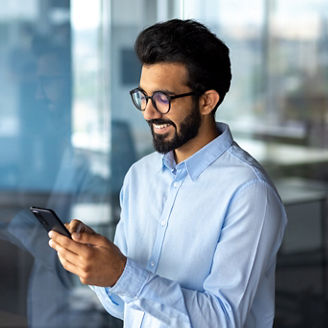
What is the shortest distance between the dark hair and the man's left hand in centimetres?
48

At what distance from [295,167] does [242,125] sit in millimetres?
427

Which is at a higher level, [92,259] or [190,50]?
[190,50]

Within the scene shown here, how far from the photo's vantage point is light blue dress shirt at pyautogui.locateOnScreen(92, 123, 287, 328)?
166 cm

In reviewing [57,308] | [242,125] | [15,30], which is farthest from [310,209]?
[15,30]

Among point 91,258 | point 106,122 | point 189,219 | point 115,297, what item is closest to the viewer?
point 91,258

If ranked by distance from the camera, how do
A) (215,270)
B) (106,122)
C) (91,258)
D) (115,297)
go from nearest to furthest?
(91,258), (215,270), (115,297), (106,122)

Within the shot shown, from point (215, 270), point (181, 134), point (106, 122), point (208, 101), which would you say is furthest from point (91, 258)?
point (106, 122)

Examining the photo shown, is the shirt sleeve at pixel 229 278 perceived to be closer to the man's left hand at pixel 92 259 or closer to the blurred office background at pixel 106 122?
the man's left hand at pixel 92 259

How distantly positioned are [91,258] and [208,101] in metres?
0.54

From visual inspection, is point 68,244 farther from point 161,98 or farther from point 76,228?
point 161,98

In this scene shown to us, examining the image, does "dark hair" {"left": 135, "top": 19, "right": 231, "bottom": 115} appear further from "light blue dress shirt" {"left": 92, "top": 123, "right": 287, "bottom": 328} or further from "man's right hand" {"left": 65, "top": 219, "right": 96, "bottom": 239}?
"man's right hand" {"left": 65, "top": 219, "right": 96, "bottom": 239}

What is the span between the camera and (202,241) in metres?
1.78

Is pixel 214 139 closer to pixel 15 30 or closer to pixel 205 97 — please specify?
pixel 205 97

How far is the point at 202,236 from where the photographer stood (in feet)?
5.87
